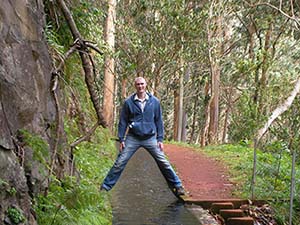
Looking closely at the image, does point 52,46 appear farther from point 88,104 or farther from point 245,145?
point 245,145

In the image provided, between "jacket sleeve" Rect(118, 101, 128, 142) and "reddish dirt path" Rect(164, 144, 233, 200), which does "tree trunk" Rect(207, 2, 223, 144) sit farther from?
"jacket sleeve" Rect(118, 101, 128, 142)

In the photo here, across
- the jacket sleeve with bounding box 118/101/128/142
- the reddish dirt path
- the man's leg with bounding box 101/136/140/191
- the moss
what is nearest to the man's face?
the jacket sleeve with bounding box 118/101/128/142

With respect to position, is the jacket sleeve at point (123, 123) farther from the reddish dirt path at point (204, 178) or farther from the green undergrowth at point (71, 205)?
the reddish dirt path at point (204, 178)

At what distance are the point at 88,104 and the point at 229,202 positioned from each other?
305 inches

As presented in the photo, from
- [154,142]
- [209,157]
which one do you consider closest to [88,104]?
[209,157]

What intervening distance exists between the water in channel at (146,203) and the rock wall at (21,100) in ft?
5.72

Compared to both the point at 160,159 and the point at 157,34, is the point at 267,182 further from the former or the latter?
the point at 157,34

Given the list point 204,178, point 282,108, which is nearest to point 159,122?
point 204,178

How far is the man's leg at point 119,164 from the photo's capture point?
7.11 meters

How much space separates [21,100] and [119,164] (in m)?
2.85

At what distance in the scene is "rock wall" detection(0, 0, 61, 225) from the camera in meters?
3.76

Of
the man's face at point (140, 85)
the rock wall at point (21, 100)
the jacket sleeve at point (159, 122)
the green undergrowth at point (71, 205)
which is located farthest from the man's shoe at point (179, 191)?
the rock wall at point (21, 100)

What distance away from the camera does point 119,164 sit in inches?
279

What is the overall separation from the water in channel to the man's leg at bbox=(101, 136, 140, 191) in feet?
0.99
